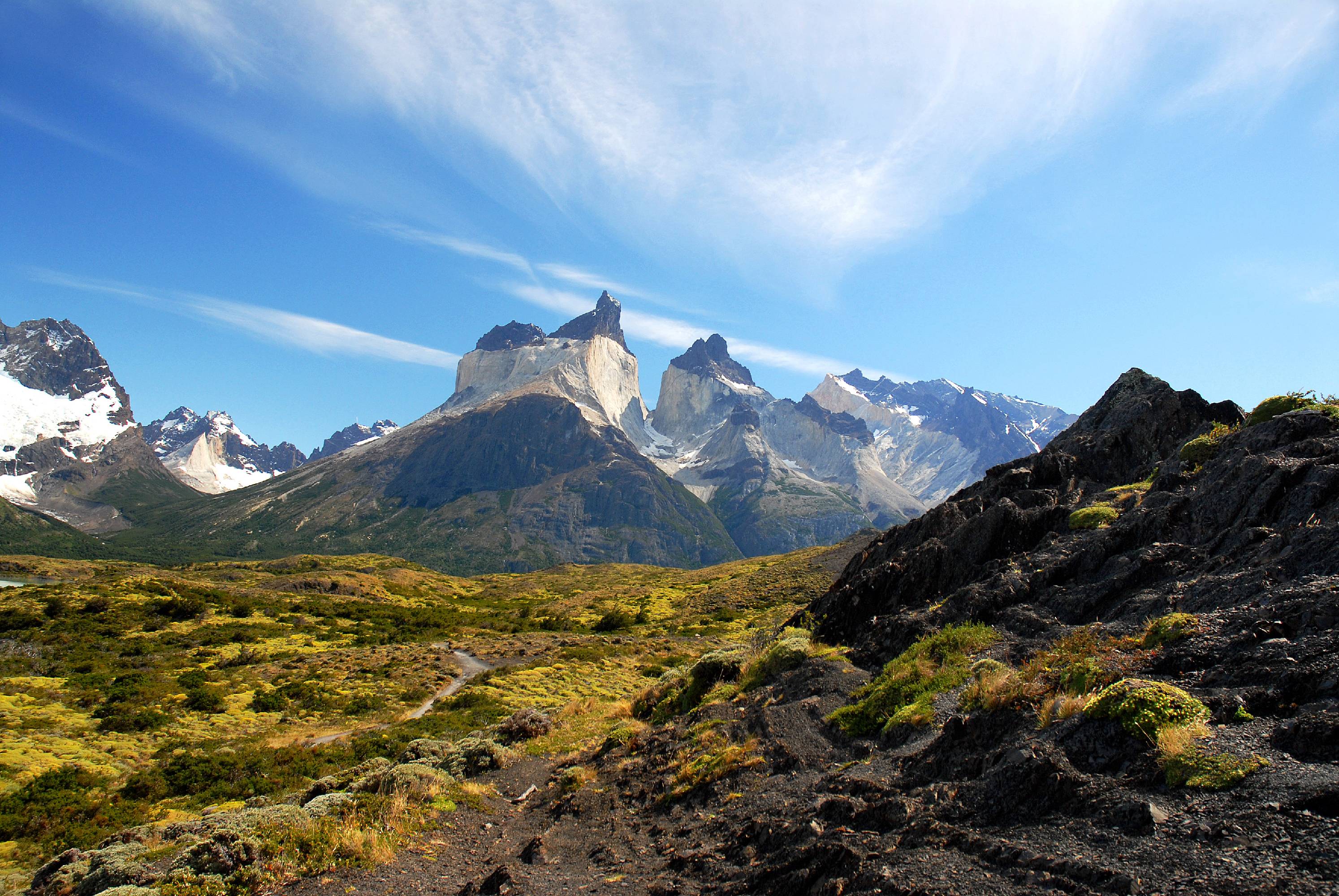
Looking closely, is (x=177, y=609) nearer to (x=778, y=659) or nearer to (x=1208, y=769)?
(x=778, y=659)

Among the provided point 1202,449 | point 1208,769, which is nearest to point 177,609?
point 1208,769

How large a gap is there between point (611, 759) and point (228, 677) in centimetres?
3640

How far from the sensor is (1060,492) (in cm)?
2595

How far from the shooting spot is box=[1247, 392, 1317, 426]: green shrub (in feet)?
67.8

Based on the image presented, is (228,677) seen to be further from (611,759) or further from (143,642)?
(611,759)

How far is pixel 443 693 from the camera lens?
1710 inches

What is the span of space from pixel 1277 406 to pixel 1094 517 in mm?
7476

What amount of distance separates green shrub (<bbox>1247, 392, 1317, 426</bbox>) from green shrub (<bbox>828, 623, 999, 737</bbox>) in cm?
1304

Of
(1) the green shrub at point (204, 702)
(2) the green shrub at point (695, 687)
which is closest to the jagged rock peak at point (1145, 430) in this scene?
(2) the green shrub at point (695, 687)

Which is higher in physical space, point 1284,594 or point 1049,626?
point 1284,594

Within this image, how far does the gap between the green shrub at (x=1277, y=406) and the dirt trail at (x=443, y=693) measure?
132 feet

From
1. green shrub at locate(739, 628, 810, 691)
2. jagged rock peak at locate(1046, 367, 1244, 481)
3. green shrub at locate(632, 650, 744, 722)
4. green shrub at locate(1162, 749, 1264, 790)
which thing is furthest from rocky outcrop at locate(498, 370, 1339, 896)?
jagged rock peak at locate(1046, 367, 1244, 481)

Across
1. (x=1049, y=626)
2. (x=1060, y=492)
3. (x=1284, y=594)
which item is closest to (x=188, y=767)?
(x=1049, y=626)

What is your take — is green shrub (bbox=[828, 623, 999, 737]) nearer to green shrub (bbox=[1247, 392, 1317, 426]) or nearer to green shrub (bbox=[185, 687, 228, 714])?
green shrub (bbox=[1247, 392, 1317, 426])
